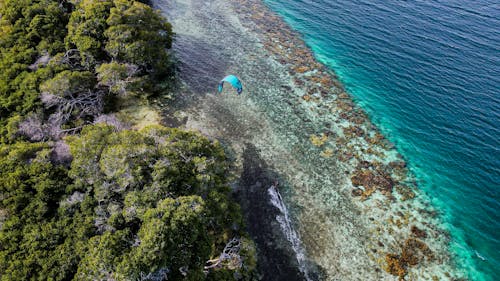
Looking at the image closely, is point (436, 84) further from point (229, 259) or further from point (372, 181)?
point (229, 259)

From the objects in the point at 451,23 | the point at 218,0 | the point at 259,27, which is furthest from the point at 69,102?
the point at 451,23

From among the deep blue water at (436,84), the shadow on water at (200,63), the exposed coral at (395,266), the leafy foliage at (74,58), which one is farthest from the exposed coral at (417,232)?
the leafy foliage at (74,58)

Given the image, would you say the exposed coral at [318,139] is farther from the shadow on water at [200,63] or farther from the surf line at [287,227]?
the shadow on water at [200,63]

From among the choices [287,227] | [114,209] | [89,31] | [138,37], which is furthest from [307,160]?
[89,31]

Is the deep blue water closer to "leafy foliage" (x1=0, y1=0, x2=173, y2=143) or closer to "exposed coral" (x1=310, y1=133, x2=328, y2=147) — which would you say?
"exposed coral" (x1=310, y1=133, x2=328, y2=147)

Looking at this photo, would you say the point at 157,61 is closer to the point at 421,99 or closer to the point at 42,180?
the point at 42,180
